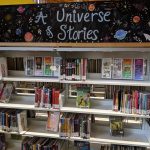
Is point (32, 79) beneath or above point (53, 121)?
above

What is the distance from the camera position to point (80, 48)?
2.56 metres

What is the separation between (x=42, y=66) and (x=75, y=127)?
868 millimetres

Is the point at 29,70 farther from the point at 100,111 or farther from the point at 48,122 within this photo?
the point at 100,111

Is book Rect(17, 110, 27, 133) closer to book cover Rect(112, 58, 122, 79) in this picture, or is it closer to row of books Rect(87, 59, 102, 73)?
row of books Rect(87, 59, 102, 73)

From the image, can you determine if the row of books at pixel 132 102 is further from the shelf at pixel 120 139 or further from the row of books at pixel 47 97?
the row of books at pixel 47 97

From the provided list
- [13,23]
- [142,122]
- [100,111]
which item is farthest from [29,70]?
[142,122]

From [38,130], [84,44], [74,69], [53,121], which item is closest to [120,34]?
[84,44]

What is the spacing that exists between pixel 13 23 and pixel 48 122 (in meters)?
1.29

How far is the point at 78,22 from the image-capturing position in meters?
2.53

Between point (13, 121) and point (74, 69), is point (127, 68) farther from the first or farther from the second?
point (13, 121)

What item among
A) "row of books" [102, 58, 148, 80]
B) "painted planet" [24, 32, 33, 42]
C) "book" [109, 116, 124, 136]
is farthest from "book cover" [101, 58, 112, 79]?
"painted planet" [24, 32, 33, 42]

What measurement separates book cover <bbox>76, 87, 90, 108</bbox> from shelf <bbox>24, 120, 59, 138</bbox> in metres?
0.50

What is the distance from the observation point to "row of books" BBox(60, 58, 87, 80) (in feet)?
8.77

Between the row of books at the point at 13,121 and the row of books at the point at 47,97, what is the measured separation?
0.31 meters
